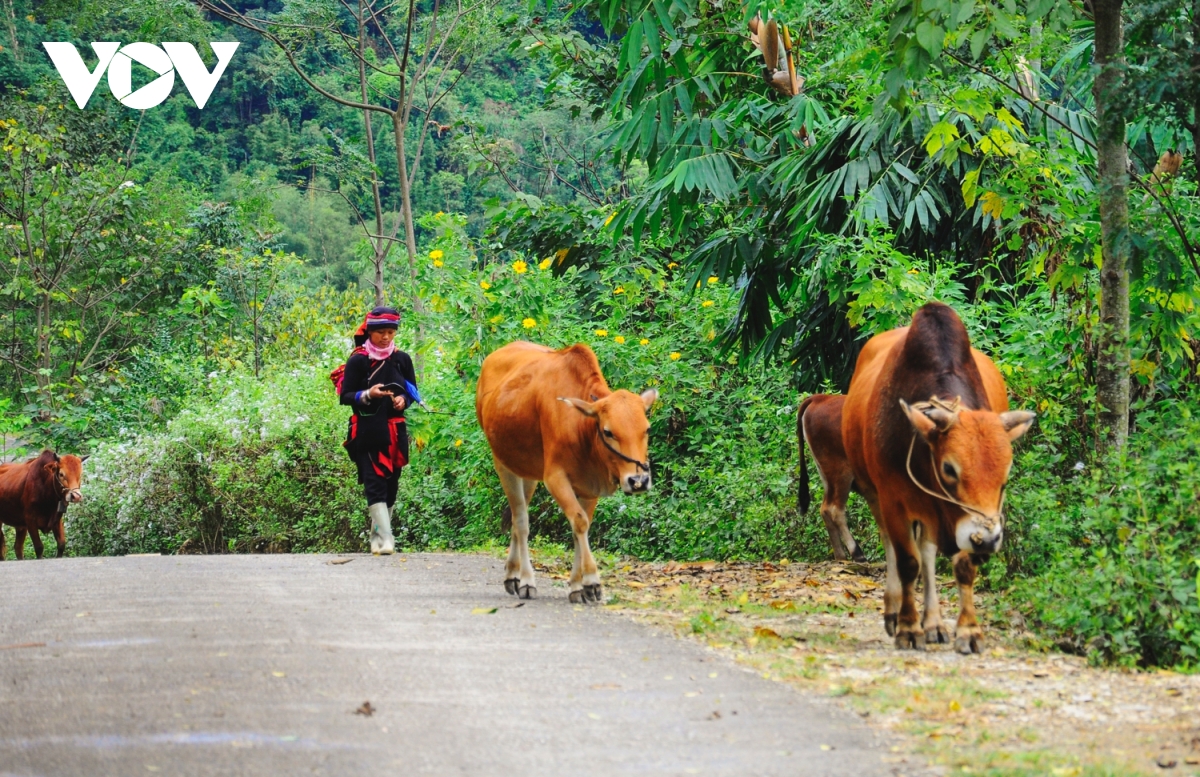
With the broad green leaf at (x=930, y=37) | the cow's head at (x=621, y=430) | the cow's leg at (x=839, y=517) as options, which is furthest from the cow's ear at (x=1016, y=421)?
the cow's leg at (x=839, y=517)

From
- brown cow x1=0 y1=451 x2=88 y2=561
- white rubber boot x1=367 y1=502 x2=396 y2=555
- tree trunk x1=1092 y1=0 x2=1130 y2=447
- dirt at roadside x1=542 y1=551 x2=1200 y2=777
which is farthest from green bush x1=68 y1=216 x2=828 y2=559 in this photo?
tree trunk x1=1092 y1=0 x2=1130 y2=447

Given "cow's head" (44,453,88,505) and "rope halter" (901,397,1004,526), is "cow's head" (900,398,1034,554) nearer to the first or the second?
"rope halter" (901,397,1004,526)

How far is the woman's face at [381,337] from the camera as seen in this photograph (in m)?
12.8

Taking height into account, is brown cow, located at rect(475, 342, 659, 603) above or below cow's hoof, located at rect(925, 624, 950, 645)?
above

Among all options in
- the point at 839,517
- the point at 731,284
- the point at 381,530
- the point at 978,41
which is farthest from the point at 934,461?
the point at 731,284

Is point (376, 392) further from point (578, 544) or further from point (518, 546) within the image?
point (578, 544)

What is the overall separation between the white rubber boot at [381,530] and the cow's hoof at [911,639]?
21.1 feet

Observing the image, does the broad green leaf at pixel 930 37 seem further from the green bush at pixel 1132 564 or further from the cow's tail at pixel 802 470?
the cow's tail at pixel 802 470

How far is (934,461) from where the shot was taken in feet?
23.5

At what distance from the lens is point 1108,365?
344 inches

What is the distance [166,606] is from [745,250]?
6.03m

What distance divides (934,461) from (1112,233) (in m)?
2.31

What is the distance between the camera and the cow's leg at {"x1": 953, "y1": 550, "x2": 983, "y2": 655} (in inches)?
288

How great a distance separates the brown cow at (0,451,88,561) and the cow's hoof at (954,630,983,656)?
14457 millimetres
